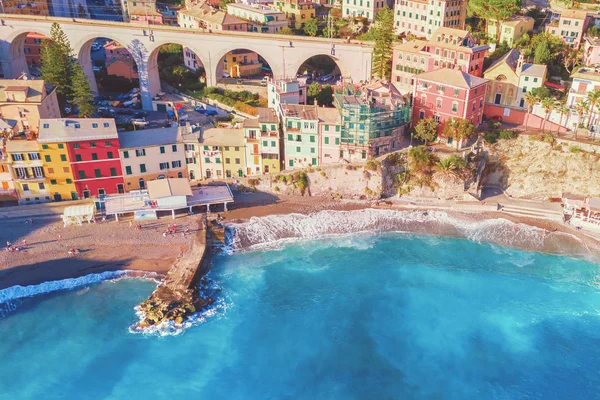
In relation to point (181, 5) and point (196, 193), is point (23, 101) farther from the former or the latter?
point (181, 5)

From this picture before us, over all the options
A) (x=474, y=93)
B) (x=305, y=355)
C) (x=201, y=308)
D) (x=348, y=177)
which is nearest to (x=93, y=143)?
(x=201, y=308)

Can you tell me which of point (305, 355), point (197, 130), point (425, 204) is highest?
point (197, 130)

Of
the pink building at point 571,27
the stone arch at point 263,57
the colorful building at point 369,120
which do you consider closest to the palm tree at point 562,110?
the pink building at point 571,27

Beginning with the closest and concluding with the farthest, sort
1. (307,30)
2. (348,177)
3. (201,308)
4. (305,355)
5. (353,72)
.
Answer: (305,355) → (201,308) → (348,177) → (353,72) → (307,30)

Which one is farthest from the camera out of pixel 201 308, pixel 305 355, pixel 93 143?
pixel 93 143

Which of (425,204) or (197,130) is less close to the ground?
(197,130)

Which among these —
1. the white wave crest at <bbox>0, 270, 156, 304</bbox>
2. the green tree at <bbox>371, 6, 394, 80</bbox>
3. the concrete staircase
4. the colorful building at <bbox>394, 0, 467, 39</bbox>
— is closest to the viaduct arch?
the green tree at <bbox>371, 6, 394, 80</bbox>

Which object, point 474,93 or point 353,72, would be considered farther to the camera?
point 353,72
